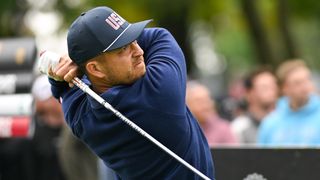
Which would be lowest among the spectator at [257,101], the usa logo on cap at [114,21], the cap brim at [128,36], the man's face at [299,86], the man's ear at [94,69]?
the spectator at [257,101]

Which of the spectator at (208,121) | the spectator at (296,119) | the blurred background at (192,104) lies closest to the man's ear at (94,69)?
the blurred background at (192,104)

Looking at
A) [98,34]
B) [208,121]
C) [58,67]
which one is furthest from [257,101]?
[98,34]

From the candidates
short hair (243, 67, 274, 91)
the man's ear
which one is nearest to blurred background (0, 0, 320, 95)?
short hair (243, 67, 274, 91)

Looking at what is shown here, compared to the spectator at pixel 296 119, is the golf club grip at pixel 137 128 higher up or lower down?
higher up

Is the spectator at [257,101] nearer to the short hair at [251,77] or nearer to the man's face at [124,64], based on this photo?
the short hair at [251,77]

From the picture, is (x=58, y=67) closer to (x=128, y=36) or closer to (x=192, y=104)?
(x=128, y=36)

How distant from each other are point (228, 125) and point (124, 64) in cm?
581

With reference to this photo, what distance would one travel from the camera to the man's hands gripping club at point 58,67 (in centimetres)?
555

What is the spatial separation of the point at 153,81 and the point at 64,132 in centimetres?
601

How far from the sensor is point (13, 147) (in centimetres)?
1223

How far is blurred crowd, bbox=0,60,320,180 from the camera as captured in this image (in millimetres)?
10102

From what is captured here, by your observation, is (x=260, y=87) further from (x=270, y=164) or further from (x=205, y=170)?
(x=205, y=170)

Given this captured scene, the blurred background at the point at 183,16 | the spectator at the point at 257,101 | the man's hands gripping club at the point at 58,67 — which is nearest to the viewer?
the man's hands gripping club at the point at 58,67

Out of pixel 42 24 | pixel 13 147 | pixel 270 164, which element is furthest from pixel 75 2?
pixel 270 164
